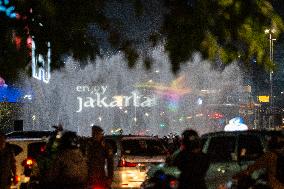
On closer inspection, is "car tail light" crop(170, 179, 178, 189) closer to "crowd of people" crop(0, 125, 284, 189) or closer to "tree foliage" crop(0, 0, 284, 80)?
"crowd of people" crop(0, 125, 284, 189)

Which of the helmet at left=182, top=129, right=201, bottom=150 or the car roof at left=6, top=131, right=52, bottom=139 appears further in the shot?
the car roof at left=6, top=131, right=52, bottom=139

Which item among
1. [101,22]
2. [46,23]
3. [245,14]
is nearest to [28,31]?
[46,23]

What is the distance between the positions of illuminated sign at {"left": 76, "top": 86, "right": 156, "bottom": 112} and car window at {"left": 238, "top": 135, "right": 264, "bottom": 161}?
51.7 m

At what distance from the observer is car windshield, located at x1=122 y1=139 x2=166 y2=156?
17.3 metres

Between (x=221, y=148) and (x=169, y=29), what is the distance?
5760mm

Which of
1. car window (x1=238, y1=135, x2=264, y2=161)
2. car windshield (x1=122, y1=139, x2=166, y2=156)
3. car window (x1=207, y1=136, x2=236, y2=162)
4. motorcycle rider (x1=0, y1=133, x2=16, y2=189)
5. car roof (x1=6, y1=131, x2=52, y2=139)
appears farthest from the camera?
car roof (x1=6, y1=131, x2=52, y2=139)

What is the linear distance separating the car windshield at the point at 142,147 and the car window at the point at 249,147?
185 inches

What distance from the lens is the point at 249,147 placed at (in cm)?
1269

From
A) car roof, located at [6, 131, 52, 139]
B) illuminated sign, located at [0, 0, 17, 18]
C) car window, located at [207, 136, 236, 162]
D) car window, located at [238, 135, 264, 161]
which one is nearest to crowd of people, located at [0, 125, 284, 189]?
car window, located at [238, 135, 264, 161]

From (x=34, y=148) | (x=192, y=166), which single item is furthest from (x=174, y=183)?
(x=34, y=148)

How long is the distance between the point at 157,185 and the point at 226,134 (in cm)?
423

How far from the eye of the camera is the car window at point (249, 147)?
→ 12.4m

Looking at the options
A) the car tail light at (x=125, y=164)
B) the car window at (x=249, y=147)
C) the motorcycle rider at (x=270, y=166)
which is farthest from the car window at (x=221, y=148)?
the car tail light at (x=125, y=164)

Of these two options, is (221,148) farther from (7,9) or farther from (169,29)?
(7,9)
